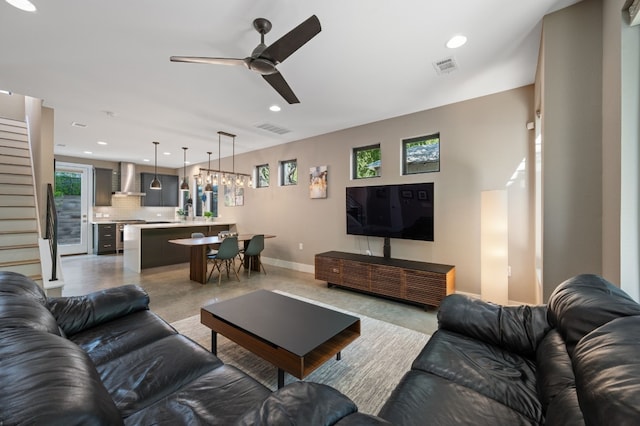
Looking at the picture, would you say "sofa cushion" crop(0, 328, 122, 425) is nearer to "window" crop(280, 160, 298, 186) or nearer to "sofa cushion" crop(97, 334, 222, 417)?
"sofa cushion" crop(97, 334, 222, 417)

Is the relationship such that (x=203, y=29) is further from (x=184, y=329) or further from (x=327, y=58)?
(x=184, y=329)

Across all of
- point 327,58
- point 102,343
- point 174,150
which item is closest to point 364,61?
point 327,58

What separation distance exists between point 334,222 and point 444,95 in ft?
9.02

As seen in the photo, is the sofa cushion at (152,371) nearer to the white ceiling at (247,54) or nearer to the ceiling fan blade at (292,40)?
the ceiling fan blade at (292,40)

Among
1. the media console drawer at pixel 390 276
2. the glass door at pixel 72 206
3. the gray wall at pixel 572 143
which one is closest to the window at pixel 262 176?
the media console drawer at pixel 390 276

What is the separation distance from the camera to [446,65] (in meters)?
2.77

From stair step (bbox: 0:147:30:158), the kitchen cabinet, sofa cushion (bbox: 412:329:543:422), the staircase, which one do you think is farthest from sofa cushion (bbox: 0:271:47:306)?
the kitchen cabinet

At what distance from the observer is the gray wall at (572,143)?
77.6 inches

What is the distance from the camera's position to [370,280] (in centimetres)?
387

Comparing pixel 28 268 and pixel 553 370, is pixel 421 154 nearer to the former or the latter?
pixel 553 370

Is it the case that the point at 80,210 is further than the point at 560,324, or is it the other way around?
the point at 80,210

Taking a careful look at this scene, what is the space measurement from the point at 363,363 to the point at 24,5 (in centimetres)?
386

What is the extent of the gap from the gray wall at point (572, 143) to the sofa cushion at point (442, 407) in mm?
1508

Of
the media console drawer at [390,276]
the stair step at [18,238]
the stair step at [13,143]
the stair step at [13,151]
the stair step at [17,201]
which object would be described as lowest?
the media console drawer at [390,276]
